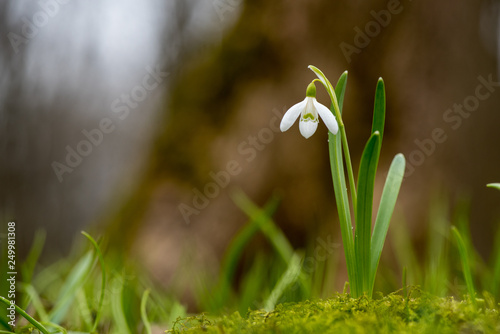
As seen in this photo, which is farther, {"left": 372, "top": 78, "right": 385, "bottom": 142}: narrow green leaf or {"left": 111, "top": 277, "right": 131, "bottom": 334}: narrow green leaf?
{"left": 111, "top": 277, "right": 131, "bottom": 334}: narrow green leaf

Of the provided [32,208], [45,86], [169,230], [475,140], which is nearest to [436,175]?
[475,140]

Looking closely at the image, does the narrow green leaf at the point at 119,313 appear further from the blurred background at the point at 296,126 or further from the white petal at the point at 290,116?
the white petal at the point at 290,116

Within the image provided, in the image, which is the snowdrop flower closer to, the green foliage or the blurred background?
the green foliage

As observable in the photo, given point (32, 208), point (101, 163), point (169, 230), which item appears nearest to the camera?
point (169, 230)

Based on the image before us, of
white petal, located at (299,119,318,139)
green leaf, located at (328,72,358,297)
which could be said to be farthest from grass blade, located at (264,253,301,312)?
white petal, located at (299,119,318,139)

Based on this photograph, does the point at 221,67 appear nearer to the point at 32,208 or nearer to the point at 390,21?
the point at 390,21

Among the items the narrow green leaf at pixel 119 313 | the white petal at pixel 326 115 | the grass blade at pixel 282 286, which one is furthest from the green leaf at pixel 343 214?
the narrow green leaf at pixel 119 313

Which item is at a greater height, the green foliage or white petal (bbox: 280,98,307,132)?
white petal (bbox: 280,98,307,132)
